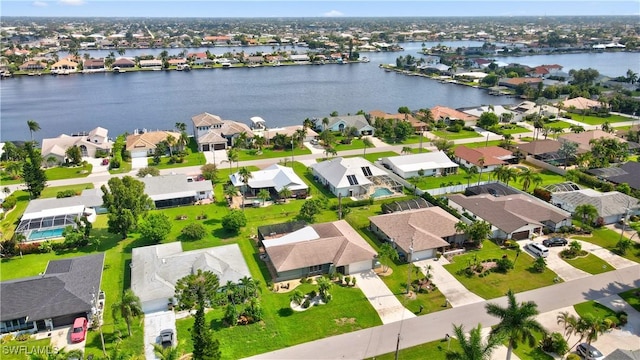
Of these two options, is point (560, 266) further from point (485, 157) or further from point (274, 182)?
point (274, 182)

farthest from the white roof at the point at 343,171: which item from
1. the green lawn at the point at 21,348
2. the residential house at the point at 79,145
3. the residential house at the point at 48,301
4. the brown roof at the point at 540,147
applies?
the residential house at the point at 79,145

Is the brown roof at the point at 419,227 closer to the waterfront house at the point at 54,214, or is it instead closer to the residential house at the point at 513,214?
the residential house at the point at 513,214

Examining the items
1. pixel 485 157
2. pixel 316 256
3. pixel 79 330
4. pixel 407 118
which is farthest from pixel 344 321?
pixel 407 118

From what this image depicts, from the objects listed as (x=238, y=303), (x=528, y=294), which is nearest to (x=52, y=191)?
(x=238, y=303)

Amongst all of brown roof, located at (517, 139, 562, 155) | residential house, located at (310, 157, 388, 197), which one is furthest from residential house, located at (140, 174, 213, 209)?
brown roof, located at (517, 139, 562, 155)

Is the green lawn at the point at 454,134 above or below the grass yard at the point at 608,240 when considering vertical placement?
above

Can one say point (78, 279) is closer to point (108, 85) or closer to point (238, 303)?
point (238, 303)
